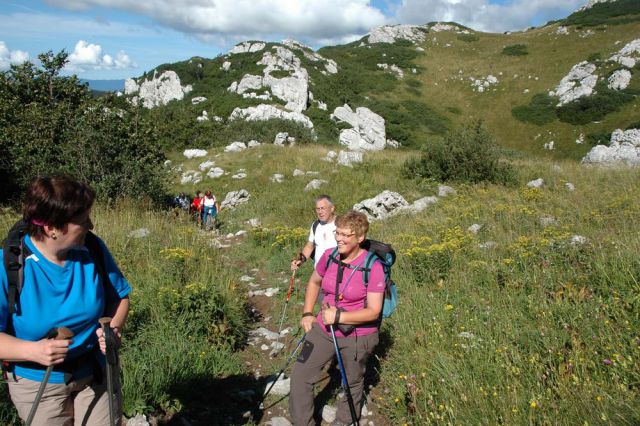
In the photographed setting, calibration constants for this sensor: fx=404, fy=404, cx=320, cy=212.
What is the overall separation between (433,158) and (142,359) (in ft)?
42.1

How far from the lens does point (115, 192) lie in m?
10.9

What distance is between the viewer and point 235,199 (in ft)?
52.6

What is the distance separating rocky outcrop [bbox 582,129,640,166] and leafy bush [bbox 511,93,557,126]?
1356cm

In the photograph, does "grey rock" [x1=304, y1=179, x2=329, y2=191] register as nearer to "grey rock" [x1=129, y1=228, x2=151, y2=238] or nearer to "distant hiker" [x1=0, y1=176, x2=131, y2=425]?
"grey rock" [x1=129, y1=228, x2=151, y2=238]

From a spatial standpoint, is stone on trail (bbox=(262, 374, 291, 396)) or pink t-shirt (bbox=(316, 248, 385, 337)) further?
stone on trail (bbox=(262, 374, 291, 396))

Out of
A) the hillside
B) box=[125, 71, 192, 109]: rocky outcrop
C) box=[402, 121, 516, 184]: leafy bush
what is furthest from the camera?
box=[125, 71, 192, 109]: rocky outcrop

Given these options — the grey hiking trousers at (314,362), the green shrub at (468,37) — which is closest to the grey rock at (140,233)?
the grey hiking trousers at (314,362)

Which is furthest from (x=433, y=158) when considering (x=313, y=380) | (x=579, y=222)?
(x=313, y=380)

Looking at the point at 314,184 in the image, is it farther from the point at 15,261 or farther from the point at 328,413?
the point at 15,261

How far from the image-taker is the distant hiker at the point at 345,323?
332 centimetres

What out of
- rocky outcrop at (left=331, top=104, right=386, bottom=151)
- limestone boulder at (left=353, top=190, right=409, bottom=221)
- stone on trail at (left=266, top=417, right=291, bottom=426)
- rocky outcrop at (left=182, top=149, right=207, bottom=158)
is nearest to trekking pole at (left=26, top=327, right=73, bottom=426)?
stone on trail at (left=266, top=417, right=291, bottom=426)

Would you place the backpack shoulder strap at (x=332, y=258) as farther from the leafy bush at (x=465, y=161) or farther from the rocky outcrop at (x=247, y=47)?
the rocky outcrop at (x=247, y=47)

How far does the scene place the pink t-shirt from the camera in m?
3.32

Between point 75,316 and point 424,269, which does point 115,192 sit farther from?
point 75,316
